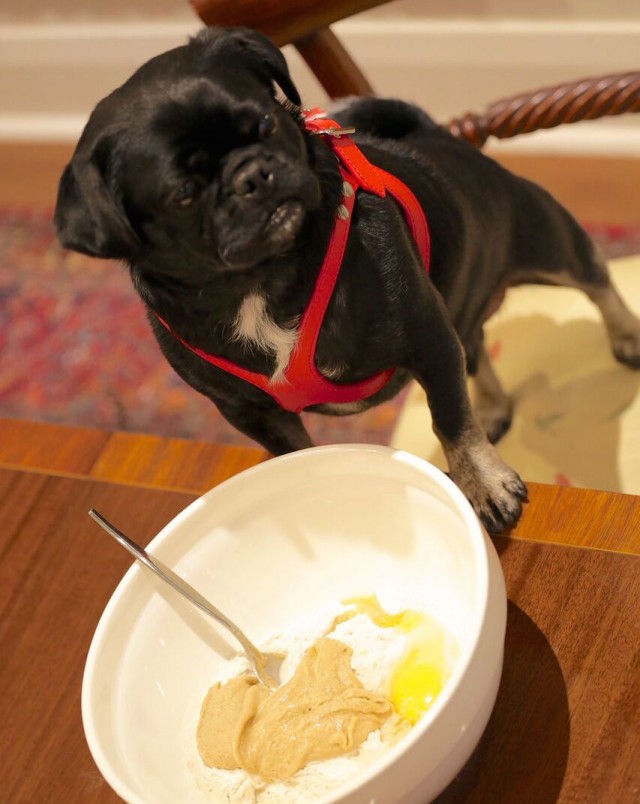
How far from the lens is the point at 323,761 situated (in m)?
0.72

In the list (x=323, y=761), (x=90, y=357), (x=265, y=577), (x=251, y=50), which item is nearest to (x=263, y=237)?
(x=251, y=50)

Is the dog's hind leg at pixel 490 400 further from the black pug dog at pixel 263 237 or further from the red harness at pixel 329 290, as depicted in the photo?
the red harness at pixel 329 290

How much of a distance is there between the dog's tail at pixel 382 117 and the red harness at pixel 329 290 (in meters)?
0.26

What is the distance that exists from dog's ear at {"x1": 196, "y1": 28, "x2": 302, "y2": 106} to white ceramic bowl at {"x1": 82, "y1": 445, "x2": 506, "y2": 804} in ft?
1.23

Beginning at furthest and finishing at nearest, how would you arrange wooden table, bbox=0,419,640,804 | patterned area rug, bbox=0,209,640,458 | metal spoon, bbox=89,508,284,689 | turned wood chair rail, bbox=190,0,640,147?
patterned area rug, bbox=0,209,640,458 < turned wood chair rail, bbox=190,0,640,147 < metal spoon, bbox=89,508,284,689 < wooden table, bbox=0,419,640,804

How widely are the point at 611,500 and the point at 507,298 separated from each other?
0.67 m

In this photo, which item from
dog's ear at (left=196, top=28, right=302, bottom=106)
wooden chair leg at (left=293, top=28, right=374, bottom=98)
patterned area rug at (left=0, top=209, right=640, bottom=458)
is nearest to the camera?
dog's ear at (left=196, top=28, right=302, bottom=106)

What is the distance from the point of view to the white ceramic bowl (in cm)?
75

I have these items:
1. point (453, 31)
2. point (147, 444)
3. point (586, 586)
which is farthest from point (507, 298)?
point (453, 31)

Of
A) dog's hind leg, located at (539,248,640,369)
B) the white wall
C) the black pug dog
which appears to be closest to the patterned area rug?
the white wall

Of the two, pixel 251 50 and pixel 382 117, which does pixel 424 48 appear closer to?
pixel 382 117

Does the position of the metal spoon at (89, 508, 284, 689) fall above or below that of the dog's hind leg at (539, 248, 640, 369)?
above

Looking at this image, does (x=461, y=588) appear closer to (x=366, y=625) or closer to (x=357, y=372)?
(x=366, y=625)

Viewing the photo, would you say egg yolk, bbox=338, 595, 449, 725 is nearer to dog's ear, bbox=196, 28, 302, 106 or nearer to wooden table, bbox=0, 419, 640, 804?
wooden table, bbox=0, 419, 640, 804
